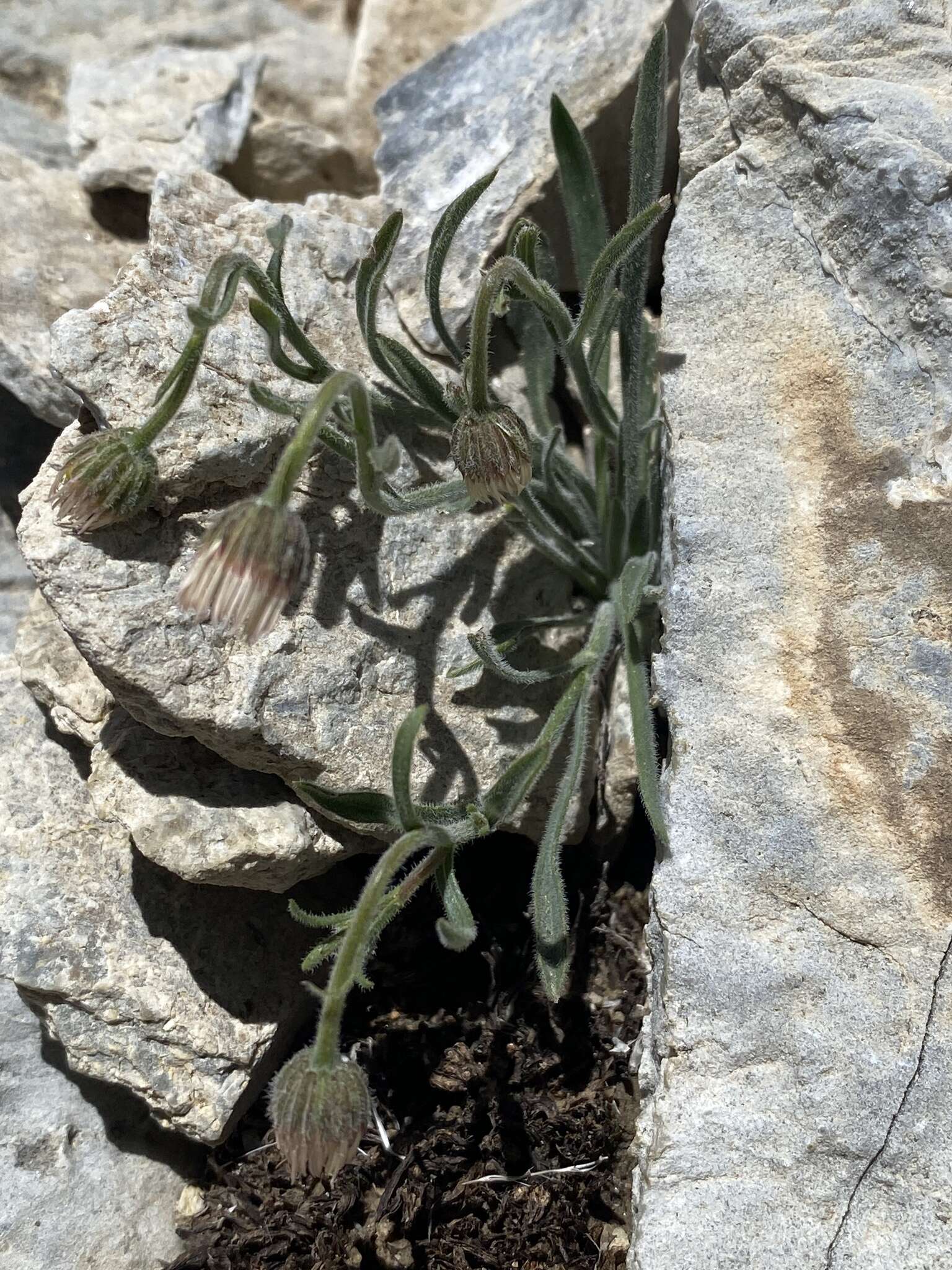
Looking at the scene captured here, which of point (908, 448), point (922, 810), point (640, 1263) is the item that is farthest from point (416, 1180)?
point (908, 448)

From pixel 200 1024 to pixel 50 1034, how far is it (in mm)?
379

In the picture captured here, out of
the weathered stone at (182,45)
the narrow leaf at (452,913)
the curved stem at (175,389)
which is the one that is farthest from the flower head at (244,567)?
the weathered stone at (182,45)

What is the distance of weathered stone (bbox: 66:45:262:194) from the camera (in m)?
Answer: 3.27

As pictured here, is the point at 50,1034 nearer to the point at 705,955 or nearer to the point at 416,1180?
the point at 416,1180

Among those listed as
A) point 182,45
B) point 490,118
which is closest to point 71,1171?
point 490,118

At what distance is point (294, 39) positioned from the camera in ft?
13.6

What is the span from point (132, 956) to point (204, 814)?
1.43 feet

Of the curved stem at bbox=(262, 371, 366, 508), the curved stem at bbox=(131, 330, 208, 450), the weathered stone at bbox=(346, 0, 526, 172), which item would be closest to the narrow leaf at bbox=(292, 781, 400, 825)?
the curved stem at bbox=(262, 371, 366, 508)

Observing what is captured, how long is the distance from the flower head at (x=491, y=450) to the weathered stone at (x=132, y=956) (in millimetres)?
1258

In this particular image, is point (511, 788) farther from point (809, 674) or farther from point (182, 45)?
point (182, 45)

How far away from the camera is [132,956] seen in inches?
96.2

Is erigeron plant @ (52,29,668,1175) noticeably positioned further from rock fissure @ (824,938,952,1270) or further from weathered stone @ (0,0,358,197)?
weathered stone @ (0,0,358,197)

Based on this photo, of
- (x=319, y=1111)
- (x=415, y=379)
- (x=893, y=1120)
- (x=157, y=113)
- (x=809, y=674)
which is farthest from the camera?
(x=157, y=113)

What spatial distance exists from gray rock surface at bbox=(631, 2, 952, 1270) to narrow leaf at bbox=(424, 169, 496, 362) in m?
0.50
